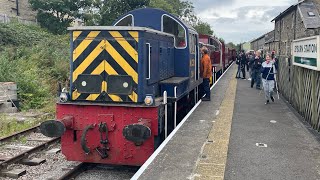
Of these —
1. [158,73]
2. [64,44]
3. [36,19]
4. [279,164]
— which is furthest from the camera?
[36,19]

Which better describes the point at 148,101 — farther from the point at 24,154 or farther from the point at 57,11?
the point at 57,11

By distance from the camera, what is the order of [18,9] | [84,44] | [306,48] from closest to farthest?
[84,44]
[306,48]
[18,9]

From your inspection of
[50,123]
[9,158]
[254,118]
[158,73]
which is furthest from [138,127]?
[254,118]

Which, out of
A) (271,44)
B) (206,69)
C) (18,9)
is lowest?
(206,69)

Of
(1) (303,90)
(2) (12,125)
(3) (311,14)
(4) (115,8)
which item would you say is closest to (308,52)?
(1) (303,90)

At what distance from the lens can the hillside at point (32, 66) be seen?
1367cm

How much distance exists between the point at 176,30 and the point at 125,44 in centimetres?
254

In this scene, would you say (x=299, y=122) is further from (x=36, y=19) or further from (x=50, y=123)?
(x=36, y=19)

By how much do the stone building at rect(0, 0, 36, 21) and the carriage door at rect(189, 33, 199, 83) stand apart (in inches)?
990

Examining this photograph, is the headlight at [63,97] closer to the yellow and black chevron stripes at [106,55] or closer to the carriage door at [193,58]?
the yellow and black chevron stripes at [106,55]

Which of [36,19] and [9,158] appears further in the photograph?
[36,19]

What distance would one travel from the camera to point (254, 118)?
8.93 m

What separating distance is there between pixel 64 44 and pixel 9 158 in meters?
18.5

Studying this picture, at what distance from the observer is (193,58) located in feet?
31.7
